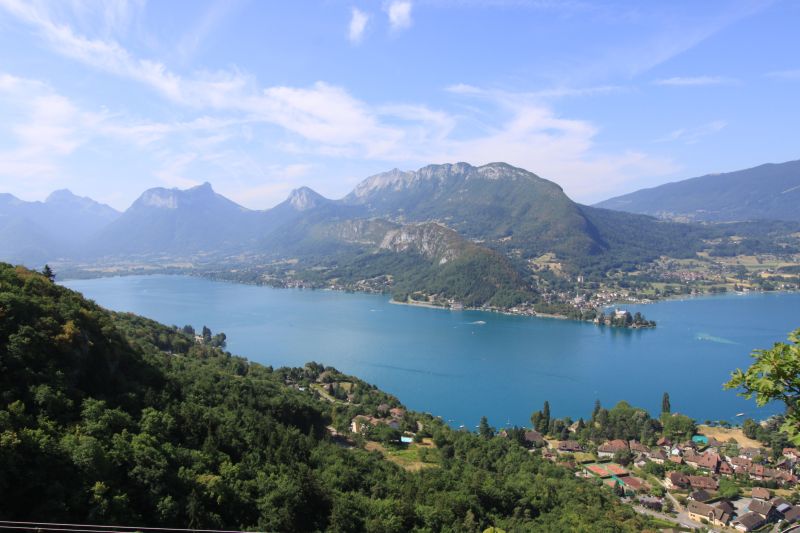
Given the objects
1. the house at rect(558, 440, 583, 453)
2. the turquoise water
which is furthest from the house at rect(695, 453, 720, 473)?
the turquoise water

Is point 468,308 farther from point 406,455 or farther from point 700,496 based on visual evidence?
point 406,455

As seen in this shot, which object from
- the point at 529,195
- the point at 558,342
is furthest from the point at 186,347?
the point at 529,195

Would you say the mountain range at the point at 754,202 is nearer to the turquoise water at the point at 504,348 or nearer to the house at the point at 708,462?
the turquoise water at the point at 504,348

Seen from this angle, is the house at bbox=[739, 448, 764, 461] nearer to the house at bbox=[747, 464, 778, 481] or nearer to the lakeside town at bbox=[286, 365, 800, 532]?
the lakeside town at bbox=[286, 365, 800, 532]

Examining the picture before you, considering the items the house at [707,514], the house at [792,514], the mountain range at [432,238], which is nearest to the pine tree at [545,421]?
the house at [707,514]

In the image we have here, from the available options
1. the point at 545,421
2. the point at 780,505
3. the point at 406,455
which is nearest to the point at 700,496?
the point at 780,505

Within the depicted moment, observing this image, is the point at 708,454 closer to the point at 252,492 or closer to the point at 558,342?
the point at 252,492
